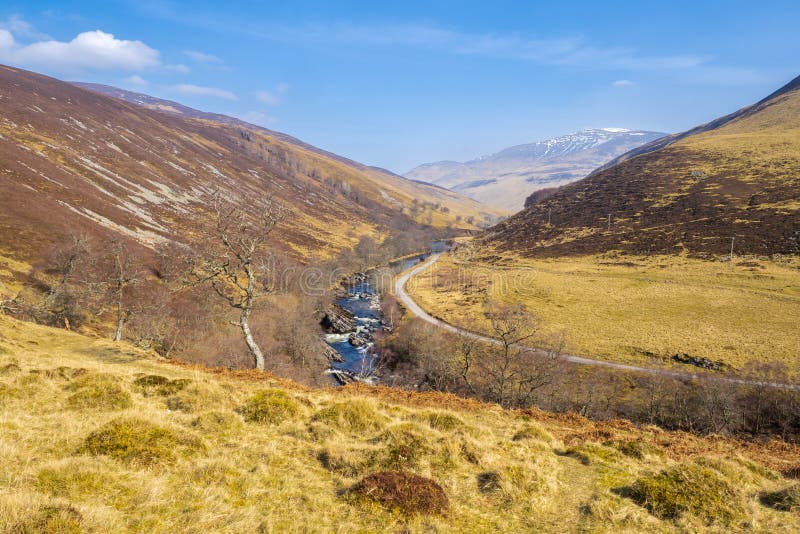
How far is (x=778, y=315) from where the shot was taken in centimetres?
5878

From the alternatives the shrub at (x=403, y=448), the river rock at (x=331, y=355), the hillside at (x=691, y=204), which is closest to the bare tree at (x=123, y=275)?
the river rock at (x=331, y=355)

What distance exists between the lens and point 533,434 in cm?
1373

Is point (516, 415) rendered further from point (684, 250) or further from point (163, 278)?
point (684, 250)

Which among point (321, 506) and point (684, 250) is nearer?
point (321, 506)

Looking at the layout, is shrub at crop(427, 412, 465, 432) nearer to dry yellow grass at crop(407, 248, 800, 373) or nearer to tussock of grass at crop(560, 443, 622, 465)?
tussock of grass at crop(560, 443, 622, 465)

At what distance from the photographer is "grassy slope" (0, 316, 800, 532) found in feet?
23.0

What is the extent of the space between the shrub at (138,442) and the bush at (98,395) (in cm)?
271

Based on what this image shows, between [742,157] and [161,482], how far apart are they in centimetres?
18401

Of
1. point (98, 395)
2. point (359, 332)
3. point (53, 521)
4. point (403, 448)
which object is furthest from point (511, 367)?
point (53, 521)

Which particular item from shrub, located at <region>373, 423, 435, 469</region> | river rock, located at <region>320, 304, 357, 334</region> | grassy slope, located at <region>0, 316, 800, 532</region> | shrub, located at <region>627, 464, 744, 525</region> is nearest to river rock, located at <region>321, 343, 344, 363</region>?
river rock, located at <region>320, 304, 357, 334</region>

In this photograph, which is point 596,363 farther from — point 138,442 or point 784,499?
point 138,442

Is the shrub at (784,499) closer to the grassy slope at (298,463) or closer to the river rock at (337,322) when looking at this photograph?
the grassy slope at (298,463)

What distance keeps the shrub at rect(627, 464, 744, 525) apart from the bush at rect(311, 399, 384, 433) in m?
7.16

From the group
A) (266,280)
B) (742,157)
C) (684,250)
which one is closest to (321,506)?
(266,280)
